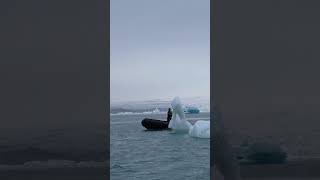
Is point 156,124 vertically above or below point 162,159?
above

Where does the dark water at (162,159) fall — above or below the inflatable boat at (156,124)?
below

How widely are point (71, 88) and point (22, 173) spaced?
631mm

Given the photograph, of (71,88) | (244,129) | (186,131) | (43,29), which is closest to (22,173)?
(71,88)

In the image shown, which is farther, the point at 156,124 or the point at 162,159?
the point at 156,124

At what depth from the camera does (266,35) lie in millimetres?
3148

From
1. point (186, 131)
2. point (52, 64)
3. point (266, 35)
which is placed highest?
point (266, 35)

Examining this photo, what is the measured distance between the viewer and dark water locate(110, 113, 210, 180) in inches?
319

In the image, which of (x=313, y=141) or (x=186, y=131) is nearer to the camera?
(x=313, y=141)

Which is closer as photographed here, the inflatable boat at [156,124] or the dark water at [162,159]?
the dark water at [162,159]

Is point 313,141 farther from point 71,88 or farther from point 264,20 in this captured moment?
point 71,88

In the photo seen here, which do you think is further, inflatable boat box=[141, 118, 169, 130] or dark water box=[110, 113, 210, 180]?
inflatable boat box=[141, 118, 169, 130]

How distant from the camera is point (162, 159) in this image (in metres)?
10.6

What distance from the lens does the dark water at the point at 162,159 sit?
8.09m

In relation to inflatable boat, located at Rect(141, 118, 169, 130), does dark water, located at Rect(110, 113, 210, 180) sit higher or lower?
lower
